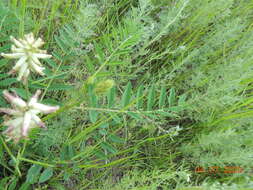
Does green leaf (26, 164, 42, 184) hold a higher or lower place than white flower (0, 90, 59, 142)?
lower

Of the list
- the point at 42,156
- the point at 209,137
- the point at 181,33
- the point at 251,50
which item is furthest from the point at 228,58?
the point at 42,156

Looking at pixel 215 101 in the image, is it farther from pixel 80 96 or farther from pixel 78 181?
pixel 78 181

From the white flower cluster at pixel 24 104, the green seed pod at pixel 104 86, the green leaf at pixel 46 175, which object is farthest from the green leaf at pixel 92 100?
the green leaf at pixel 46 175

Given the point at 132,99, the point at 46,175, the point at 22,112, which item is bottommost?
the point at 46,175

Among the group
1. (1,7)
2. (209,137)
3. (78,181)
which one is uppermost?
(1,7)

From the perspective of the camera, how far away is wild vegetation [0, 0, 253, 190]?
1.24 metres

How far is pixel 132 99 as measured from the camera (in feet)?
4.58

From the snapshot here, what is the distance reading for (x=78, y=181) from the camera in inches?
Result: 59.4

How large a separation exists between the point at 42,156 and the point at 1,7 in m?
0.74
